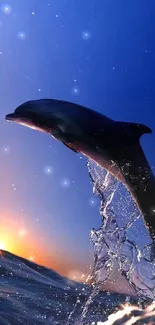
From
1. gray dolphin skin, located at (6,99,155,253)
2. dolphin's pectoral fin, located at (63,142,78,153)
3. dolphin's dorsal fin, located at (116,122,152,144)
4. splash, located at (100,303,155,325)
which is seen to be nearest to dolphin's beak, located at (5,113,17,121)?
gray dolphin skin, located at (6,99,155,253)

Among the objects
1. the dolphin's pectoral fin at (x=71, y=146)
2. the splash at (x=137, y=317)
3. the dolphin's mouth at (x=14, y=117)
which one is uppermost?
the dolphin's mouth at (x=14, y=117)

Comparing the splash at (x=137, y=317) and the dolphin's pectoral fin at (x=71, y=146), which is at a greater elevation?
the dolphin's pectoral fin at (x=71, y=146)

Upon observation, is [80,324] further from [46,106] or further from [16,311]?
[46,106]

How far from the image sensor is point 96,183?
25.3 ft

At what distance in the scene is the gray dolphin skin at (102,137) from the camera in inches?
237

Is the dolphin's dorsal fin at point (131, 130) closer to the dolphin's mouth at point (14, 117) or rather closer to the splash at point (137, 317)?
the dolphin's mouth at point (14, 117)

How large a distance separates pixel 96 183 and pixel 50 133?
5.96 feet

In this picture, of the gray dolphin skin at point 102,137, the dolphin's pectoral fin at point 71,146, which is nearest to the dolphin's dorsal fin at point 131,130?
the gray dolphin skin at point 102,137

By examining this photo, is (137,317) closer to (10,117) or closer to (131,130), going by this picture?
(131,130)

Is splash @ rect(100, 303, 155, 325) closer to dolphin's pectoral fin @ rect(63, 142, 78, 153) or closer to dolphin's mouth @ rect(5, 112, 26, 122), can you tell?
dolphin's pectoral fin @ rect(63, 142, 78, 153)

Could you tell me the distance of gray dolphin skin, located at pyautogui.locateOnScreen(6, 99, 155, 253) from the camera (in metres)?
6.02

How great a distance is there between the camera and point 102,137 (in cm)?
600

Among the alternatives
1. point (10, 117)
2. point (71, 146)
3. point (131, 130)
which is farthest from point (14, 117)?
point (131, 130)

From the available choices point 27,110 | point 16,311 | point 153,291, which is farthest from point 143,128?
point 16,311
